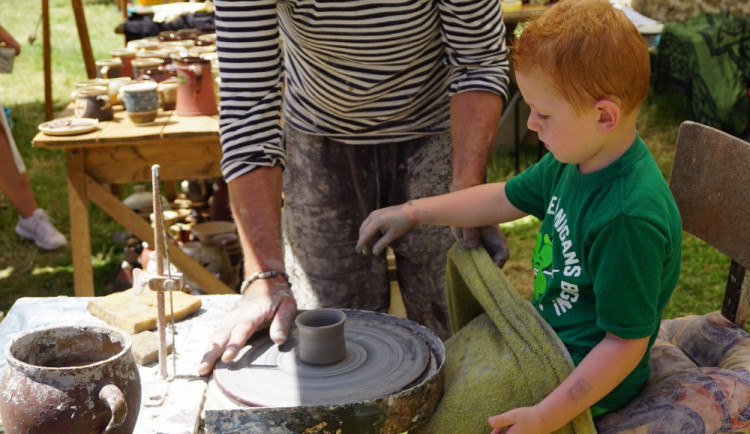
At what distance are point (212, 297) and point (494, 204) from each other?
2.49 feet

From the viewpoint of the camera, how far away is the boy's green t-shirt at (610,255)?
1.57m

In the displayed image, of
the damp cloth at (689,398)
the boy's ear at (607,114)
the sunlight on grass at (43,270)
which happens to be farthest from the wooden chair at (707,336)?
the sunlight on grass at (43,270)

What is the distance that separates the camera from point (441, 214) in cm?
204

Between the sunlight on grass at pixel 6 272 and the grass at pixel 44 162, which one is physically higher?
the grass at pixel 44 162

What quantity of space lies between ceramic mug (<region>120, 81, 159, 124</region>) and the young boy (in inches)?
97.9

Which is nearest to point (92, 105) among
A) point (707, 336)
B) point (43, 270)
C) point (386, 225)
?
point (43, 270)

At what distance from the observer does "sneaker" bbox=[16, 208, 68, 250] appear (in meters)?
5.45

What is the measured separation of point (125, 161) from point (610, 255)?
8.73 ft

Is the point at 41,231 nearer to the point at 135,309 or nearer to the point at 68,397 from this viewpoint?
the point at 135,309

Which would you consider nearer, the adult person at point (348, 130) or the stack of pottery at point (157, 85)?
the adult person at point (348, 130)

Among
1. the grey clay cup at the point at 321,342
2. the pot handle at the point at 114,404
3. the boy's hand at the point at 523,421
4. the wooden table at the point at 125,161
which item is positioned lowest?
the wooden table at the point at 125,161

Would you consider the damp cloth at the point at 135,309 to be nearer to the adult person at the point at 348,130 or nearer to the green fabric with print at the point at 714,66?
the adult person at the point at 348,130

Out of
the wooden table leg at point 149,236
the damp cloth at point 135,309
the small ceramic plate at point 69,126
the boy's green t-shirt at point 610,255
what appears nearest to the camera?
the boy's green t-shirt at point 610,255

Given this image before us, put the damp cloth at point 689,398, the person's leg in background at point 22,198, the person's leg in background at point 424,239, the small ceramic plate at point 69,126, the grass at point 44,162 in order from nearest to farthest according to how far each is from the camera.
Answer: the damp cloth at point 689,398, the person's leg in background at point 424,239, the small ceramic plate at point 69,126, the grass at point 44,162, the person's leg in background at point 22,198
